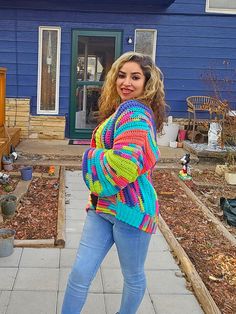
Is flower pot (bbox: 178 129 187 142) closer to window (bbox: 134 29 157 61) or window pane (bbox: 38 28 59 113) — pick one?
window (bbox: 134 29 157 61)

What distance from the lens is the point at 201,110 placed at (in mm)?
8219

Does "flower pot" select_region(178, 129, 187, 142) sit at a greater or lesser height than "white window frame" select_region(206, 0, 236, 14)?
lesser

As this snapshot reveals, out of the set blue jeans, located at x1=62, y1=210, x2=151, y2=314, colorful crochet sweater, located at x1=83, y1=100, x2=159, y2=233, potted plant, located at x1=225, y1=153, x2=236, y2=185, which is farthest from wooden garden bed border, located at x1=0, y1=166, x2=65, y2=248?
potted plant, located at x1=225, y1=153, x2=236, y2=185

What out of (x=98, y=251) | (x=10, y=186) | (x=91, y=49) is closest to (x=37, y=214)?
(x=10, y=186)

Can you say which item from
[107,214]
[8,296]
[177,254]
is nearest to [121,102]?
[107,214]

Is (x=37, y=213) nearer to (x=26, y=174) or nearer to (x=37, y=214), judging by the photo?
(x=37, y=214)

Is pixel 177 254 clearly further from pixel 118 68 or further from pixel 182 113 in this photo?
pixel 182 113

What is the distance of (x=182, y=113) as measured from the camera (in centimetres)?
852

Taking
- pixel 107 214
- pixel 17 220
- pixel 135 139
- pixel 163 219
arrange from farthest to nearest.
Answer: pixel 163 219, pixel 17 220, pixel 107 214, pixel 135 139

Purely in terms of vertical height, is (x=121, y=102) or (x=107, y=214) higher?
(x=121, y=102)

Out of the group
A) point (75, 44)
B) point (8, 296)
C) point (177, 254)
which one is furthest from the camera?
point (75, 44)

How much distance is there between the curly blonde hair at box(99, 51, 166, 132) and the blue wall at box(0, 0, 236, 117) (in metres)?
6.38

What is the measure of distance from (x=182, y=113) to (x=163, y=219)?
4553 millimetres

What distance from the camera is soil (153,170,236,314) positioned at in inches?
119
